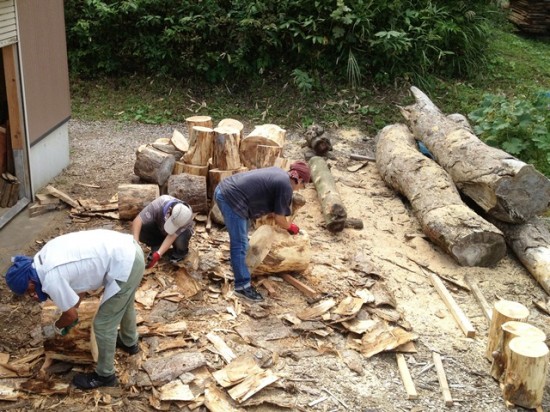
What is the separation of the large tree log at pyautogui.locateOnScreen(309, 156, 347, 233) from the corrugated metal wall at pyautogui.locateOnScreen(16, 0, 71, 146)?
411cm

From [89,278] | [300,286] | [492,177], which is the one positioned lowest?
[300,286]

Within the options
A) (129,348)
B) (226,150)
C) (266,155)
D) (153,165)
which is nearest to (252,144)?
(266,155)

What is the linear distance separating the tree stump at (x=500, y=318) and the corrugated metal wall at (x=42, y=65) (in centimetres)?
658

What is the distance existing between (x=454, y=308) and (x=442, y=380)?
129 centimetres

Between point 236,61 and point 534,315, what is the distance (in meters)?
8.61

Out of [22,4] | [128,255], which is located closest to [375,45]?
[22,4]

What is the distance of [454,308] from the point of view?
23.6 feet

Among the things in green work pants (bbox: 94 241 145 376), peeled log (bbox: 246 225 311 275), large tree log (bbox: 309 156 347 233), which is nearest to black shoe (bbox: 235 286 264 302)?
peeled log (bbox: 246 225 311 275)

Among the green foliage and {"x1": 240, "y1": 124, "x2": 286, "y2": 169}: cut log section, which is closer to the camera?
{"x1": 240, "y1": 124, "x2": 286, "y2": 169}: cut log section

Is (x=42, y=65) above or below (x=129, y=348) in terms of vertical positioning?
above

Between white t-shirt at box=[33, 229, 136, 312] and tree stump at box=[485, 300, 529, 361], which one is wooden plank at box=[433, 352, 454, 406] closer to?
tree stump at box=[485, 300, 529, 361]

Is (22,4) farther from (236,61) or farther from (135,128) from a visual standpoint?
(236,61)

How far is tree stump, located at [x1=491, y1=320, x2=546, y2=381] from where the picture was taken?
19.8ft

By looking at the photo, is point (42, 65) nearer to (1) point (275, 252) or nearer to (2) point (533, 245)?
(1) point (275, 252)
